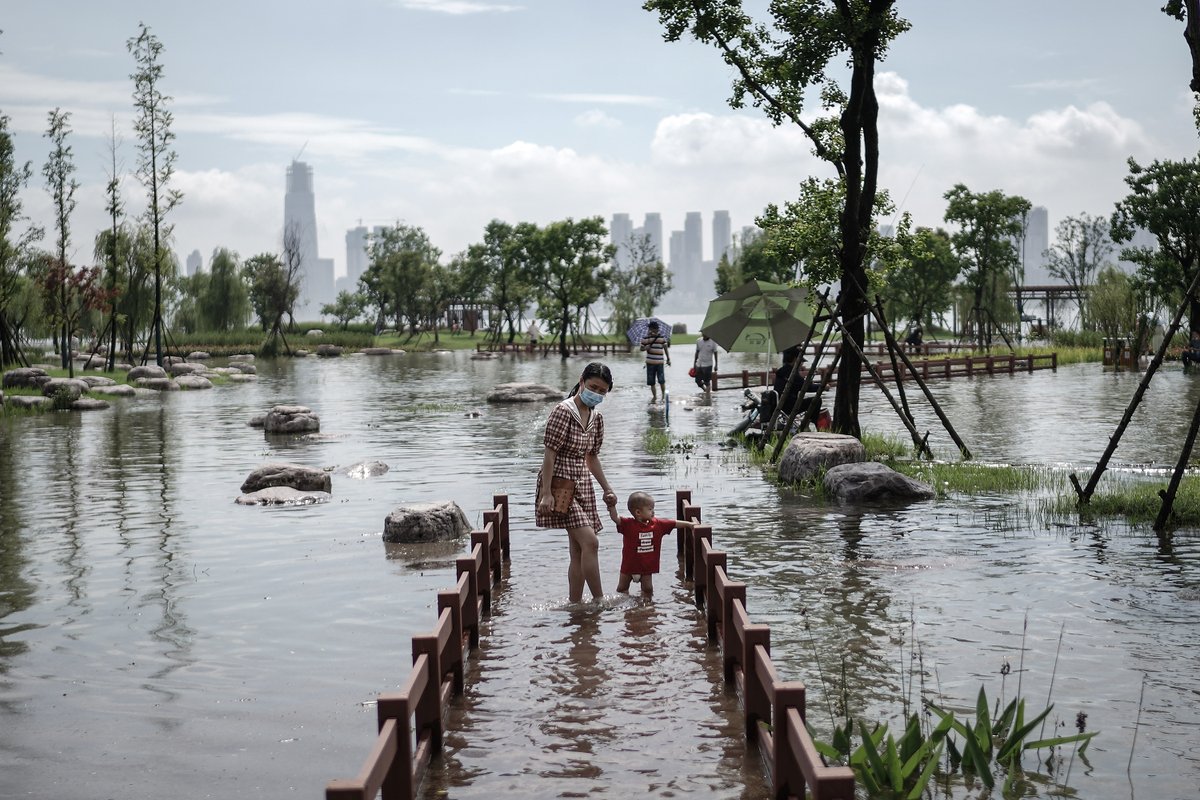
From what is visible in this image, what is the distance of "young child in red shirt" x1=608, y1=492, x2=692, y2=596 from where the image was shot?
10.0m

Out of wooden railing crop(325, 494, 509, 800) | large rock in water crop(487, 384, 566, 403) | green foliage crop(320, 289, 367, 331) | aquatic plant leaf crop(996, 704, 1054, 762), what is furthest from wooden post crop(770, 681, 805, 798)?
green foliage crop(320, 289, 367, 331)

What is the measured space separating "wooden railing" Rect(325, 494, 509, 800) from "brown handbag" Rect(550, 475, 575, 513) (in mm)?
675

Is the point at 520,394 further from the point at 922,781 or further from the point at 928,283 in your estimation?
the point at 928,283

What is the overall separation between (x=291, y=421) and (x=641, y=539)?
59.2ft

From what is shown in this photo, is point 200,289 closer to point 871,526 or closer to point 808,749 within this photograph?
point 871,526

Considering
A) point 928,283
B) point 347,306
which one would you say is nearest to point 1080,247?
point 928,283

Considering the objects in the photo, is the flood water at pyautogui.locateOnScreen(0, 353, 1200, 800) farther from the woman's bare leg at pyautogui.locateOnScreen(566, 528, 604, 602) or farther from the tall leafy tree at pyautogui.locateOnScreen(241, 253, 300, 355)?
the tall leafy tree at pyautogui.locateOnScreen(241, 253, 300, 355)

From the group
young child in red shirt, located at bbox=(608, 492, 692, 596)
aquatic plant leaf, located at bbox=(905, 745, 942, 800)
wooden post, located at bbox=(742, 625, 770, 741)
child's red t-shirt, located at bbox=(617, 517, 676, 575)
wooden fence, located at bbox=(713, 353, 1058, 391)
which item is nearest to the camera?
aquatic plant leaf, located at bbox=(905, 745, 942, 800)

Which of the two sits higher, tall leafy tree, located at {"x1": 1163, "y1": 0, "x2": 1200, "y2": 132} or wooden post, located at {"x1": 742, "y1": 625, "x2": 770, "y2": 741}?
tall leafy tree, located at {"x1": 1163, "y1": 0, "x2": 1200, "y2": 132}

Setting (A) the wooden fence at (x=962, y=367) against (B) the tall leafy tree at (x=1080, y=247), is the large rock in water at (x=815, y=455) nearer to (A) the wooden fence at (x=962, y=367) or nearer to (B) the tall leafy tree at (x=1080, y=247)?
(A) the wooden fence at (x=962, y=367)

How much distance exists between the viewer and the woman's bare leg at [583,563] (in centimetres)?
978

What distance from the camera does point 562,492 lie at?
9664 mm

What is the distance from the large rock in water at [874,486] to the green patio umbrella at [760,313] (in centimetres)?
860

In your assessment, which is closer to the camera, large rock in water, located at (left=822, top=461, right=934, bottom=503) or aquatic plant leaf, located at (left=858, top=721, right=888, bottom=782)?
aquatic plant leaf, located at (left=858, top=721, right=888, bottom=782)
